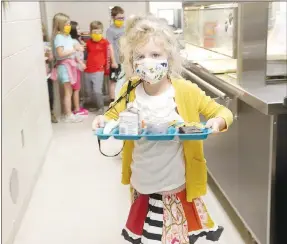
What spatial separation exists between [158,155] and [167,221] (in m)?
0.28

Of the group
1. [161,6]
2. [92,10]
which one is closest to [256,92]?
[161,6]

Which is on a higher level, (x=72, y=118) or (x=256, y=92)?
(x=256, y=92)

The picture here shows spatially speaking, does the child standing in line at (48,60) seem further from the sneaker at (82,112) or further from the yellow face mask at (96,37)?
the yellow face mask at (96,37)

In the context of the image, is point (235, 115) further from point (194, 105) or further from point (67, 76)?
point (67, 76)

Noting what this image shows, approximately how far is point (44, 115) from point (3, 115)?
167 centimetres

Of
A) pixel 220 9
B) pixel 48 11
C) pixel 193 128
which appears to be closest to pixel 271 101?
pixel 193 128

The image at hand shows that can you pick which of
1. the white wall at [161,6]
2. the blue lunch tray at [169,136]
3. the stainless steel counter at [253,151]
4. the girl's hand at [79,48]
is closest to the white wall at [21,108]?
the blue lunch tray at [169,136]

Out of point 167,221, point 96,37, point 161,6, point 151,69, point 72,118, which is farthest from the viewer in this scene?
point 161,6

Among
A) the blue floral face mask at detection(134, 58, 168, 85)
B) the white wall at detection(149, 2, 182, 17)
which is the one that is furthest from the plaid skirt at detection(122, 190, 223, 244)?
the white wall at detection(149, 2, 182, 17)

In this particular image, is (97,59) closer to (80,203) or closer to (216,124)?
(80,203)

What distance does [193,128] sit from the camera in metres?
1.47

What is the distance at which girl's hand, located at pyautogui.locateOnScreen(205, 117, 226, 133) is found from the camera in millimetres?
1485

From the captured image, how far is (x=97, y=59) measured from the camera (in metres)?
5.54

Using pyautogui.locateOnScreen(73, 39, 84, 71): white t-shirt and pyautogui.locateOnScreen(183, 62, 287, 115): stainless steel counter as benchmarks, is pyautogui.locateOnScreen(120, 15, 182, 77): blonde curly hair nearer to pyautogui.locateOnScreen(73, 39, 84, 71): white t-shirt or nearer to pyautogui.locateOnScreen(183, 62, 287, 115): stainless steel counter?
pyautogui.locateOnScreen(183, 62, 287, 115): stainless steel counter
